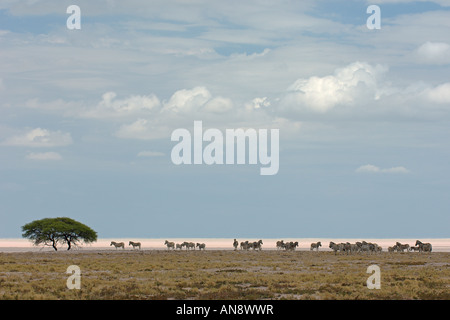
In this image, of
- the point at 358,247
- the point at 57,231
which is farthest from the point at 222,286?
the point at 57,231

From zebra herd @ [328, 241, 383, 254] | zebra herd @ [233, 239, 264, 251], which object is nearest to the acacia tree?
zebra herd @ [233, 239, 264, 251]

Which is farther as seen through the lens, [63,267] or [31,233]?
[31,233]

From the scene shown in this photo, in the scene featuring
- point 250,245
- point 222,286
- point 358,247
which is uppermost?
point 358,247

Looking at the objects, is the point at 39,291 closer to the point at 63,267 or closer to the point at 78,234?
the point at 63,267

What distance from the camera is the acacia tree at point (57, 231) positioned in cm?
8462

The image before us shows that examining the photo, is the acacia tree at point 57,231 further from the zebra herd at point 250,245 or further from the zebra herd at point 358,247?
the zebra herd at point 358,247

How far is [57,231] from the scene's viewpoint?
84.8m

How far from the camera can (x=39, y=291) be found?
28.9 metres

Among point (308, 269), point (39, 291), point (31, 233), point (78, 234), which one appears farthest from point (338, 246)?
point (39, 291)

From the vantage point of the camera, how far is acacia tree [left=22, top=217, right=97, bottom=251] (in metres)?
84.6

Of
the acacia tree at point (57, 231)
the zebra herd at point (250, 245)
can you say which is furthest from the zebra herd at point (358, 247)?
the acacia tree at point (57, 231)

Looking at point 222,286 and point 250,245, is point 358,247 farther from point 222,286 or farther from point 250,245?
point 222,286
